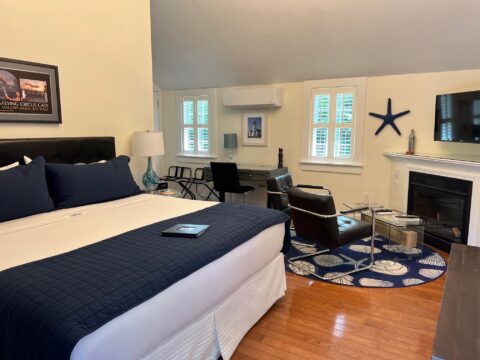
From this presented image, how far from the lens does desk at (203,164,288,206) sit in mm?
5266

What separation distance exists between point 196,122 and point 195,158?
0.66 metres

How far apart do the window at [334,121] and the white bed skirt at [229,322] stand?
9.46 feet

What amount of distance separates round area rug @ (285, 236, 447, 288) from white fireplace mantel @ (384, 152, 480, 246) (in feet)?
1.85

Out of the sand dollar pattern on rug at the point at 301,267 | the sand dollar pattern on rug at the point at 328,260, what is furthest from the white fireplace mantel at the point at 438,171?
the sand dollar pattern on rug at the point at 301,267

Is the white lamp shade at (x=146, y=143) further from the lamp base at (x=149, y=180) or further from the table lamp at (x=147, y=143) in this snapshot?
the lamp base at (x=149, y=180)

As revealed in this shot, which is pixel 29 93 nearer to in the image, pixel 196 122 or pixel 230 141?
pixel 230 141

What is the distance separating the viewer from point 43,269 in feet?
5.03

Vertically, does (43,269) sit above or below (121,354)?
above

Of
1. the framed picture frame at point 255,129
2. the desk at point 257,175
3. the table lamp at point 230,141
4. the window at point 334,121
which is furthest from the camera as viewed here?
the table lamp at point 230,141

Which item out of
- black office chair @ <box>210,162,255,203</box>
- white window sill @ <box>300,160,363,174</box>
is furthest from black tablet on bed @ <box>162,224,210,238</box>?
white window sill @ <box>300,160,363,174</box>

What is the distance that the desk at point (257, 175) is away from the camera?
527cm

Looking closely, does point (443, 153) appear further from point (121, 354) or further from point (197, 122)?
point (121, 354)

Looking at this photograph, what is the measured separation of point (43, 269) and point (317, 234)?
2.29 metres

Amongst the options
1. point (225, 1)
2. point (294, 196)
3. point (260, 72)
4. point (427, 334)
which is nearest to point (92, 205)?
point (294, 196)
